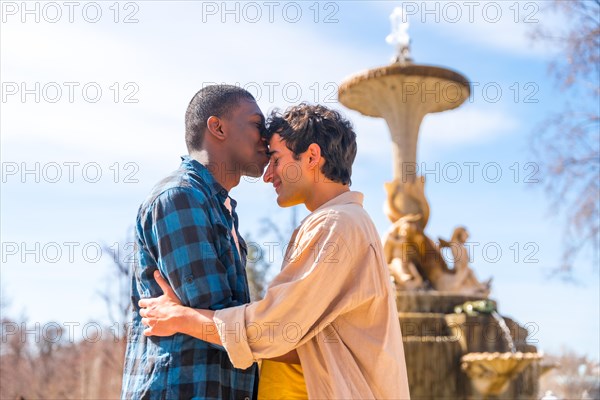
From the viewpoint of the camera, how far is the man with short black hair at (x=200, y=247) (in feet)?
8.93

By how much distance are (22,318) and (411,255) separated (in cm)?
1205

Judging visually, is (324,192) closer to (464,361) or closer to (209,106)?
(209,106)

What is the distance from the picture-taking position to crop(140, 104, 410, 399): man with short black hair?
2.61 m

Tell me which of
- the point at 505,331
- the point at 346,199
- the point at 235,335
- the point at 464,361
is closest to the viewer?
the point at 235,335

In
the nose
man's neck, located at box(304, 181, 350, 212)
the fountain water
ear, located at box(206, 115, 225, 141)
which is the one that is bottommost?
the fountain water

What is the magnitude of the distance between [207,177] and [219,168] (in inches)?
4.2

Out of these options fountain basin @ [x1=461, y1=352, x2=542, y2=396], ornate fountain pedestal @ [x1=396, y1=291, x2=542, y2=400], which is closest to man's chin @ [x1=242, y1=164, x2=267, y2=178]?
ornate fountain pedestal @ [x1=396, y1=291, x2=542, y2=400]

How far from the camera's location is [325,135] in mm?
2955

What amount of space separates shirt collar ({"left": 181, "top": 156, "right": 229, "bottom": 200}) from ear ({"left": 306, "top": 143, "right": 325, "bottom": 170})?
0.38 metres

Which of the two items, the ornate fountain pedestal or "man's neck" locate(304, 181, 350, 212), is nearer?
"man's neck" locate(304, 181, 350, 212)

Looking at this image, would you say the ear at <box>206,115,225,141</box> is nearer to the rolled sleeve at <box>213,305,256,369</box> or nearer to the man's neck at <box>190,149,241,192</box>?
the man's neck at <box>190,149,241,192</box>

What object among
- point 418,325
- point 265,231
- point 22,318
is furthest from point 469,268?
point 22,318

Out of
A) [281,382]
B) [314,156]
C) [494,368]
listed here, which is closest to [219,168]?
[314,156]

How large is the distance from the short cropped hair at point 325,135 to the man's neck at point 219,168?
0.28 m
